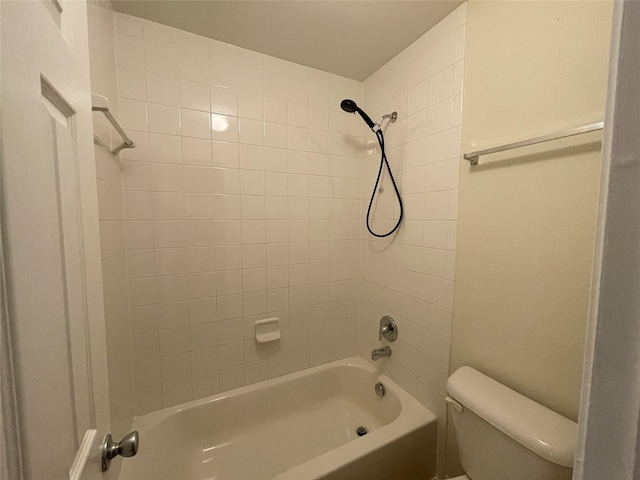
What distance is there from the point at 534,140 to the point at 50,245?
130cm

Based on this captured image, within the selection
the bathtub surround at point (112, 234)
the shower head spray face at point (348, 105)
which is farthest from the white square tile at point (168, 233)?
the shower head spray face at point (348, 105)

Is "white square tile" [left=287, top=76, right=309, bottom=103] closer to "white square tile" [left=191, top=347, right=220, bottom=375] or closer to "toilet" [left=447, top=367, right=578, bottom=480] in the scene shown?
"white square tile" [left=191, top=347, right=220, bottom=375]

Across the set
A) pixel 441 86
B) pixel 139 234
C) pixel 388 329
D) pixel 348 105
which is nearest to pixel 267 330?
pixel 388 329

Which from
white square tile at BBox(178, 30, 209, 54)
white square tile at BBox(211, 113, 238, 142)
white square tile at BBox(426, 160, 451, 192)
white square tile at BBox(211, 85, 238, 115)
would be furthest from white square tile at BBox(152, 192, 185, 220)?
white square tile at BBox(426, 160, 451, 192)

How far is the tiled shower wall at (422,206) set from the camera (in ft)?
4.20

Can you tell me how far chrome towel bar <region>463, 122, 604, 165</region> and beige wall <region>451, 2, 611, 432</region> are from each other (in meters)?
0.05

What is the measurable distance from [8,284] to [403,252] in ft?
5.02

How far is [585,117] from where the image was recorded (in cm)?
84

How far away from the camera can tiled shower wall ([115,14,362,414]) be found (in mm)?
1357

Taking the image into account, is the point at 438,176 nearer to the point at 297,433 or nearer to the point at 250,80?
the point at 250,80

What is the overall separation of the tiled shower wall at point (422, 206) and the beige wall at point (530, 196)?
7cm

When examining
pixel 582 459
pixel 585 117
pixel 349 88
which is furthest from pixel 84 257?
pixel 349 88

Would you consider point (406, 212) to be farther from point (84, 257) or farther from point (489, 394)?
point (84, 257)

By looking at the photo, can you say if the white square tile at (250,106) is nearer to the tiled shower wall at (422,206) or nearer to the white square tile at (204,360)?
the tiled shower wall at (422,206)
